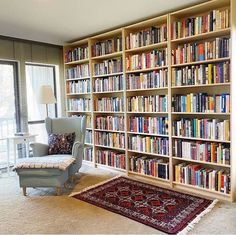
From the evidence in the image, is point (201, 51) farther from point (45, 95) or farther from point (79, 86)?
point (45, 95)

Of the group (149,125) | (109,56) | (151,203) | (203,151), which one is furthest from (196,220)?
(109,56)

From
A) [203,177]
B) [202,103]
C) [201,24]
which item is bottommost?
[203,177]

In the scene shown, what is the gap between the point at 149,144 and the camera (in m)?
3.59

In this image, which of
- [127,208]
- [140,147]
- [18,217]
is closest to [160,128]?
[140,147]

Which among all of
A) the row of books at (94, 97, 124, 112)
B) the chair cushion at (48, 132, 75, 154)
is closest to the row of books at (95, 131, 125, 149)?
the row of books at (94, 97, 124, 112)

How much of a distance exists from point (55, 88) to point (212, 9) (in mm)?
3302

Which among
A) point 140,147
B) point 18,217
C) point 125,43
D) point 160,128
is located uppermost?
point 125,43

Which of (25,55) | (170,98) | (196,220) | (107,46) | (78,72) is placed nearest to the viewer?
(196,220)

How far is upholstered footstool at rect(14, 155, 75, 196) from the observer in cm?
300

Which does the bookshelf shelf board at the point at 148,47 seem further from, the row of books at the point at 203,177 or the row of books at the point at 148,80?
the row of books at the point at 203,177

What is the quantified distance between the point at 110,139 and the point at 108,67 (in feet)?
3.99

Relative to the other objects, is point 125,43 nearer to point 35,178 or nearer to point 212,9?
point 212,9

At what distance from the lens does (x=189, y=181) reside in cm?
318

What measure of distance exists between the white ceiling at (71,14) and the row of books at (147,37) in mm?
205
